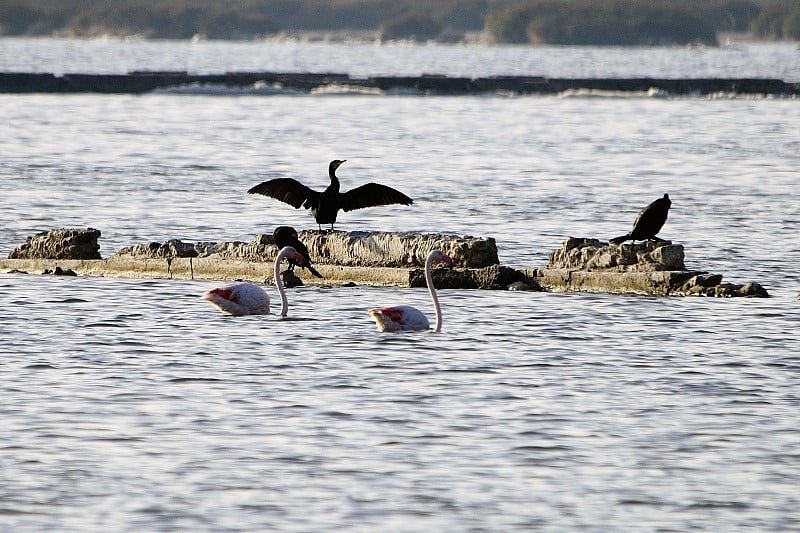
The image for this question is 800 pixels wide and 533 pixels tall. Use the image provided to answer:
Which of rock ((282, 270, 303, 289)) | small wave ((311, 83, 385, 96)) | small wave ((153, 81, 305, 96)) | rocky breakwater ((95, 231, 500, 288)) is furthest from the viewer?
small wave ((311, 83, 385, 96))

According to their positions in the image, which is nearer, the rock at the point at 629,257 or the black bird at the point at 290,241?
the black bird at the point at 290,241

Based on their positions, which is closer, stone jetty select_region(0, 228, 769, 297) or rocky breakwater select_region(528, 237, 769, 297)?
rocky breakwater select_region(528, 237, 769, 297)

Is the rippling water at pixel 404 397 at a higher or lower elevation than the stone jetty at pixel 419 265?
lower

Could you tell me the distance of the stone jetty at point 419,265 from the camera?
667 inches

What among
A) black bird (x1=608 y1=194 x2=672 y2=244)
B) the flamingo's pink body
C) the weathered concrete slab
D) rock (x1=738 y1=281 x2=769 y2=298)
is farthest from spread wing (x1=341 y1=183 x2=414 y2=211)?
rock (x1=738 y1=281 x2=769 y2=298)

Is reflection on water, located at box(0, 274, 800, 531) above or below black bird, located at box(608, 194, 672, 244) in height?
below

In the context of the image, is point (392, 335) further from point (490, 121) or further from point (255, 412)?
point (490, 121)

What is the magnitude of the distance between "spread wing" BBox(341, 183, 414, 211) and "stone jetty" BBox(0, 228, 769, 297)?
0.46 m

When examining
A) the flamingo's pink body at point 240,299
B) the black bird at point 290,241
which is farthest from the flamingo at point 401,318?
the black bird at point 290,241

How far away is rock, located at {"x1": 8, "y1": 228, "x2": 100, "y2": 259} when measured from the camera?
1881 centimetres

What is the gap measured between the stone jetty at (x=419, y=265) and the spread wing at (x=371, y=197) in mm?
461

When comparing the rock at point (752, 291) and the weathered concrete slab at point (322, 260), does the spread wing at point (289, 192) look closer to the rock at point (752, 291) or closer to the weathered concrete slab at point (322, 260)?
the weathered concrete slab at point (322, 260)

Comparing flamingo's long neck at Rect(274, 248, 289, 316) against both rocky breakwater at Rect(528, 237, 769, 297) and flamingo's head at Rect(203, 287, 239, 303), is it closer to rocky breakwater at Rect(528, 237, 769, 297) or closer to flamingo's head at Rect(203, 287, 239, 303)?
flamingo's head at Rect(203, 287, 239, 303)

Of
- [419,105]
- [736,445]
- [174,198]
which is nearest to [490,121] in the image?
[419,105]
